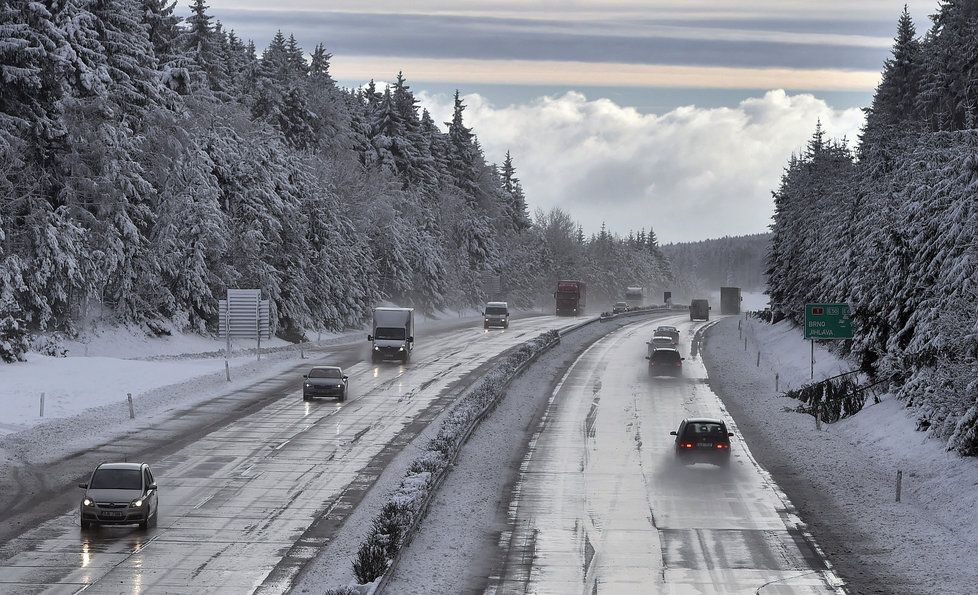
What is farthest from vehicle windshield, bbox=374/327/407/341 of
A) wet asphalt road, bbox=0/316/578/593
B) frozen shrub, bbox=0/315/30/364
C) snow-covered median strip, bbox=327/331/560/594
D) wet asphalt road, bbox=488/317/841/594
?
frozen shrub, bbox=0/315/30/364

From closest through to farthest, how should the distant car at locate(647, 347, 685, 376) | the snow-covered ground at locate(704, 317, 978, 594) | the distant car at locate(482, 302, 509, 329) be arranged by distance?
the snow-covered ground at locate(704, 317, 978, 594), the distant car at locate(647, 347, 685, 376), the distant car at locate(482, 302, 509, 329)

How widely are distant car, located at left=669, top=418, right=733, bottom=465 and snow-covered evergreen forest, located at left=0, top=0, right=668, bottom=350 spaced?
31.6 m

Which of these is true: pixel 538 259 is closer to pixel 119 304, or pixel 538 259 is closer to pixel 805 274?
pixel 805 274

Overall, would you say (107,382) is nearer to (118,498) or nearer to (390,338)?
(390,338)

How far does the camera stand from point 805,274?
264ft

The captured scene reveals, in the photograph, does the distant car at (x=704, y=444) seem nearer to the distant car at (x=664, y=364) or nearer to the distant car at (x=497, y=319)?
the distant car at (x=664, y=364)

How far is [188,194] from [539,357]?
25.4 m

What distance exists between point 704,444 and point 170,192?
46724mm

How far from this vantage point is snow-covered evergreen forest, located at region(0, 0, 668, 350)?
2232 inches

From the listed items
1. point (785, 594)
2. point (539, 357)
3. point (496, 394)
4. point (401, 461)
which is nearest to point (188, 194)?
point (539, 357)

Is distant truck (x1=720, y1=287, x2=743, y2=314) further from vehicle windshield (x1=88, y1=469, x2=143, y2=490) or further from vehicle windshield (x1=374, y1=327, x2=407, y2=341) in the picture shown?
vehicle windshield (x1=88, y1=469, x2=143, y2=490)

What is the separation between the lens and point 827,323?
49.2 m

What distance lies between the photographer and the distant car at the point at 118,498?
24500 millimetres

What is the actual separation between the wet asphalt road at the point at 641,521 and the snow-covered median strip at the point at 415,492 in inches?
88.6
